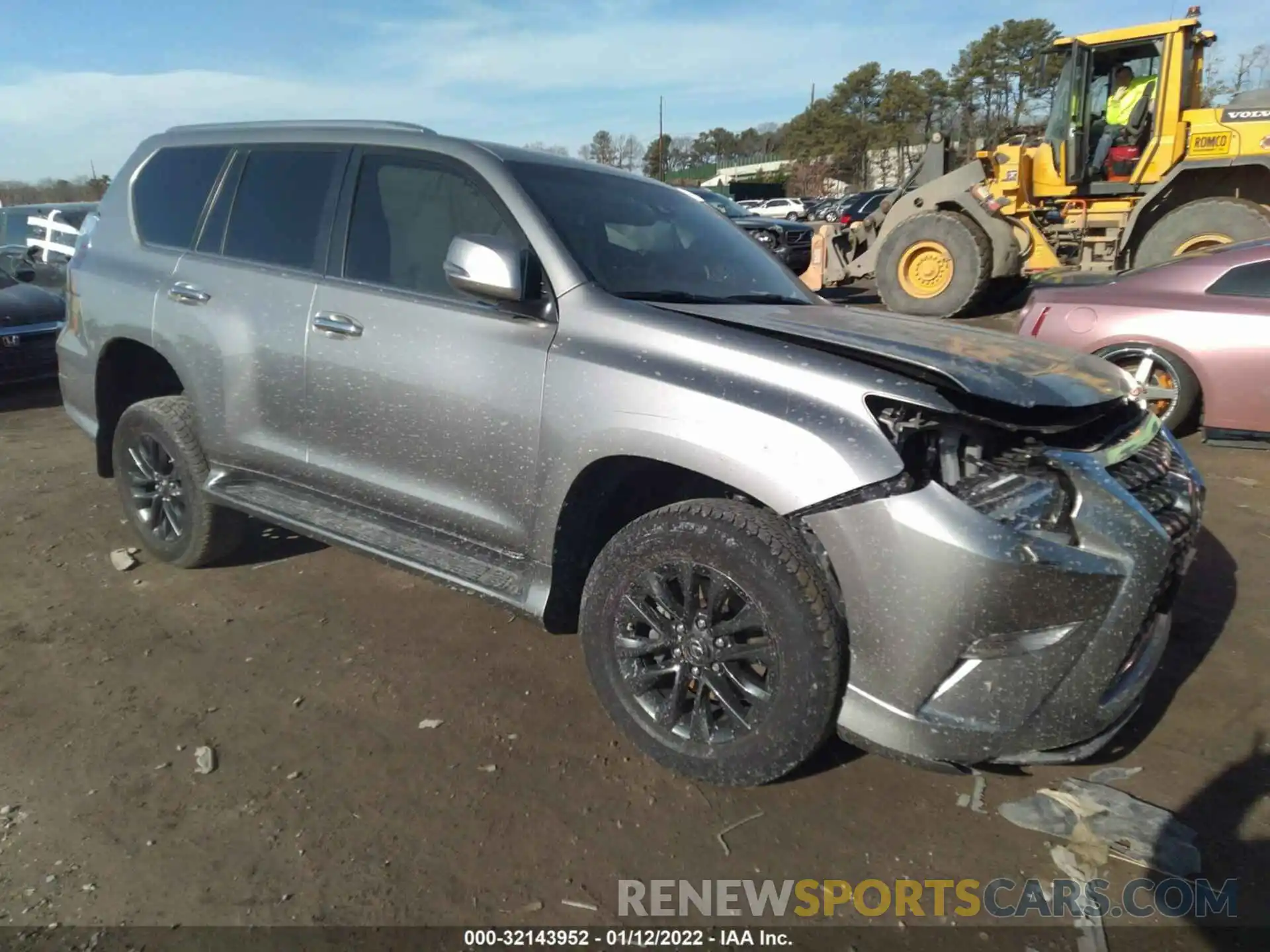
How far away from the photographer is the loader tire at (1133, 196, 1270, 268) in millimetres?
9562

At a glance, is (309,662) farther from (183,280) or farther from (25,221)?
(25,221)

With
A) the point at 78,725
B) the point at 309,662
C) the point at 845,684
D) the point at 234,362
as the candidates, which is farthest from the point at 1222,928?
the point at 234,362

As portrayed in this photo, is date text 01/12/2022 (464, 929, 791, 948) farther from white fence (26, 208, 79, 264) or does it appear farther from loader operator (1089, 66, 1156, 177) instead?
loader operator (1089, 66, 1156, 177)

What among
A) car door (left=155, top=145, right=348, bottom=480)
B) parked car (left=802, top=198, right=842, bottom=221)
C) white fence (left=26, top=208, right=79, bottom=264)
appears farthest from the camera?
parked car (left=802, top=198, right=842, bottom=221)

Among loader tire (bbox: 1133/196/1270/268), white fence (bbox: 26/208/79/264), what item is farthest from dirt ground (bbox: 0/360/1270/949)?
white fence (bbox: 26/208/79/264)

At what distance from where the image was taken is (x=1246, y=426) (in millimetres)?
5801

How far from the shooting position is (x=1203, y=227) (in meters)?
9.92

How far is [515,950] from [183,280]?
317 cm

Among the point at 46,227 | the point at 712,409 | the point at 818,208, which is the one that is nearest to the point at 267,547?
the point at 712,409

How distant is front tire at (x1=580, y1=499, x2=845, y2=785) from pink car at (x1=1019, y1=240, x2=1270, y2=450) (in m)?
4.35

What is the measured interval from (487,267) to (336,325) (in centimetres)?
87

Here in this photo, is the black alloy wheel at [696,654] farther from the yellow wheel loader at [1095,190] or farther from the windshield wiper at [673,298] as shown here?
the yellow wheel loader at [1095,190]

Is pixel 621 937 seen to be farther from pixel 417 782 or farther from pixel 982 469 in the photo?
pixel 982 469

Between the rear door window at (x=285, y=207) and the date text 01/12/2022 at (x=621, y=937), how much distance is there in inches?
101
